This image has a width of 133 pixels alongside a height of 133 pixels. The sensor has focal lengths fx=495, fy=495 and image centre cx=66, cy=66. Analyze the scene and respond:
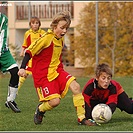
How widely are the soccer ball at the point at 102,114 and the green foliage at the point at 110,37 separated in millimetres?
14399

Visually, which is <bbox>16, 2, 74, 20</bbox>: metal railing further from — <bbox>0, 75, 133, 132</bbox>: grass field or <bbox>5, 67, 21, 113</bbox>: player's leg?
<bbox>5, 67, 21, 113</bbox>: player's leg

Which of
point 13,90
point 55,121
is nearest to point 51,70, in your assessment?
point 55,121

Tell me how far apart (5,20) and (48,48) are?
5.06 ft

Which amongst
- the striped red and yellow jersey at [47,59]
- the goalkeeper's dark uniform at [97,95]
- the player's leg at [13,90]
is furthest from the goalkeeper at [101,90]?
the player's leg at [13,90]

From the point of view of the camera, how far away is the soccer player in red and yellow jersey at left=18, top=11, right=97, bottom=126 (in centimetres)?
618

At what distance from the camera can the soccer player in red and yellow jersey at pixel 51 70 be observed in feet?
20.3

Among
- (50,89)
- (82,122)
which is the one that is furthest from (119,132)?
(50,89)

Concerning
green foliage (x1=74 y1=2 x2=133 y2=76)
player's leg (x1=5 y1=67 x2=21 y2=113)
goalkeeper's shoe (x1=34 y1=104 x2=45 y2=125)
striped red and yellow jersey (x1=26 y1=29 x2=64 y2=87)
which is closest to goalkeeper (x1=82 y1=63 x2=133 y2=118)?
striped red and yellow jersey (x1=26 y1=29 x2=64 y2=87)

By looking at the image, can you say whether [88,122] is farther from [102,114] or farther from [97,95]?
[97,95]

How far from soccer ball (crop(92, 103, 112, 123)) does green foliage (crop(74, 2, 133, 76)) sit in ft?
47.2

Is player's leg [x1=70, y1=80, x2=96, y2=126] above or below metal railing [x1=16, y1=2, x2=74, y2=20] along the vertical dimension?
below

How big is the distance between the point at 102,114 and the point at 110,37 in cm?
1535

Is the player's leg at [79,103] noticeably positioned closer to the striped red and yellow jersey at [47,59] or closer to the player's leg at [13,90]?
the striped red and yellow jersey at [47,59]

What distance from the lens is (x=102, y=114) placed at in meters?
6.24
